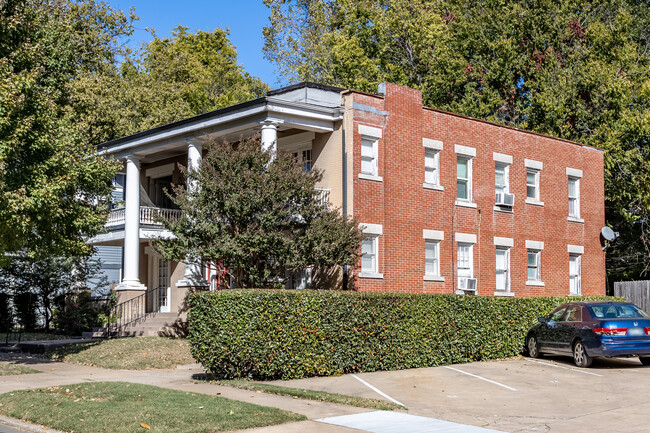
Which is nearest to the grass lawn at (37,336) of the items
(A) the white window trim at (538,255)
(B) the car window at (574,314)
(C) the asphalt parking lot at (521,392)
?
(C) the asphalt parking lot at (521,392)

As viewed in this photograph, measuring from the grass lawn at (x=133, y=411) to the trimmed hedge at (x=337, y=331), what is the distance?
1990 millimetres

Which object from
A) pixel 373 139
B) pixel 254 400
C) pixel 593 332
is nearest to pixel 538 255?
pixel 373 139

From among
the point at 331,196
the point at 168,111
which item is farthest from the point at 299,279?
the point at 168,111

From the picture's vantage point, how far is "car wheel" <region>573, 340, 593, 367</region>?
19.6 metres

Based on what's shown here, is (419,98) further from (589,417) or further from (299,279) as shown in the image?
(589,417)

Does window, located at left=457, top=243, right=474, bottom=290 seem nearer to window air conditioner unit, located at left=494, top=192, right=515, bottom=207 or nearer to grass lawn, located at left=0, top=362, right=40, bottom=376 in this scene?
window air conditioner unit, located at left=494, top=192, right=515, bottom=207

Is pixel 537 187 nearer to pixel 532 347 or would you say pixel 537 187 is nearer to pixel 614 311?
pixel 532 347

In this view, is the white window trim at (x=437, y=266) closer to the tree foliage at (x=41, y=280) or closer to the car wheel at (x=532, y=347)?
the car wheel at (x=532, y=347)

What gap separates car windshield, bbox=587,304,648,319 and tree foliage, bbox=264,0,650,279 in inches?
501

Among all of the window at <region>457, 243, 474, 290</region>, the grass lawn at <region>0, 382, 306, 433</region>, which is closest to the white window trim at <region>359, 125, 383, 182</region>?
the window at <region>457, 243, 474, 290</region>

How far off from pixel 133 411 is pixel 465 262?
1646cm

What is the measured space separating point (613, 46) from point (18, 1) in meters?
29.1

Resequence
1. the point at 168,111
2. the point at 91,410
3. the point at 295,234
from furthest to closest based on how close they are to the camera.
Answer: the point at 168,111 < the point at 295,234 < the point at 91,410

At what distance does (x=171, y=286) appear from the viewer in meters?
29.2
